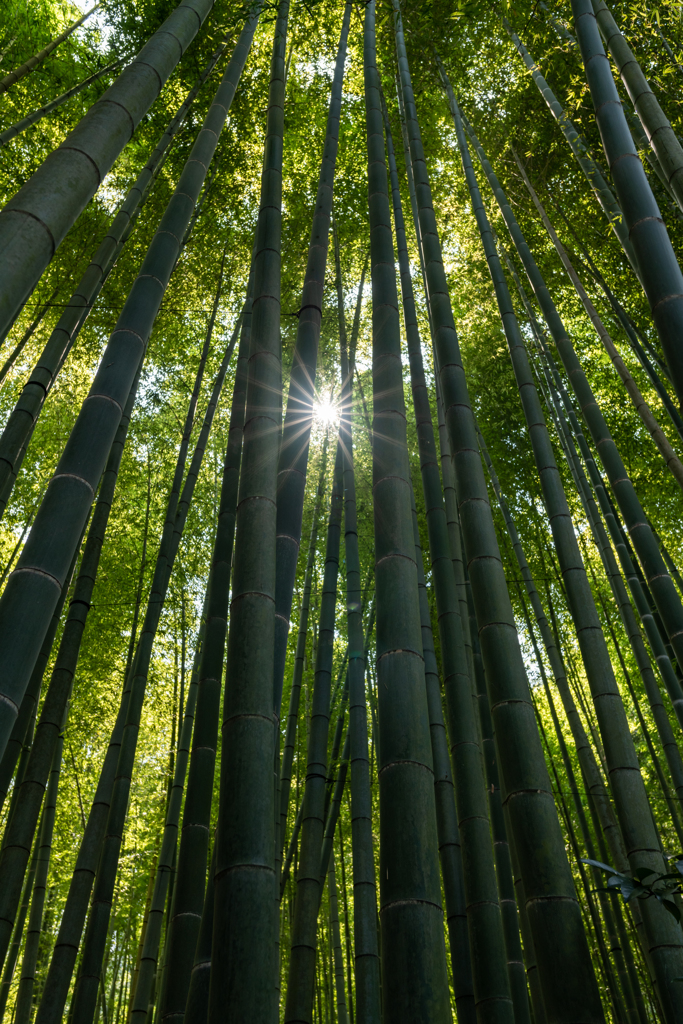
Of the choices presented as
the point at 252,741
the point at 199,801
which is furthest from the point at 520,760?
the point at 199,801

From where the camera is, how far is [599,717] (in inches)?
107

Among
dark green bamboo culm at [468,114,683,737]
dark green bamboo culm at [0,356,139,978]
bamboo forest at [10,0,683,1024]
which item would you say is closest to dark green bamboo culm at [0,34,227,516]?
bamboo forest at [10,0,683,1024]

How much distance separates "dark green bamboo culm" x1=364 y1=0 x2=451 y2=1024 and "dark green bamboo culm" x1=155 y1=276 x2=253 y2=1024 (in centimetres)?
85

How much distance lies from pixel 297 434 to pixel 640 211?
1.30 metres

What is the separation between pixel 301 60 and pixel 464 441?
18.8 ft

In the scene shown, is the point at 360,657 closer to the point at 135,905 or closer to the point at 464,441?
the point at 464,441

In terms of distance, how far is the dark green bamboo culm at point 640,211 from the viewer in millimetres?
1878

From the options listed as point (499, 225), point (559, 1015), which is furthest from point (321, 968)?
point (499, 225)

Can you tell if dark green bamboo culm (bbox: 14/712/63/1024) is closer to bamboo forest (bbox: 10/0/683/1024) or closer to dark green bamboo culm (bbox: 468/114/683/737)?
bamboo forest (bbox: 10/0/683/1024)

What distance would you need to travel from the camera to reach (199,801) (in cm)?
223

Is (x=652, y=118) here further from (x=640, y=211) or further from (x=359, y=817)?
(x=359, y=817)

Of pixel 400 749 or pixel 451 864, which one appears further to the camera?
pixel 451 864

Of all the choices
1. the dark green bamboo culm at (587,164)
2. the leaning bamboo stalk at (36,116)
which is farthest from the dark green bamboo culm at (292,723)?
the leaning bamboo stalk at (36,116)

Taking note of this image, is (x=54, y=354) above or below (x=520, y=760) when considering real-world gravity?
above
